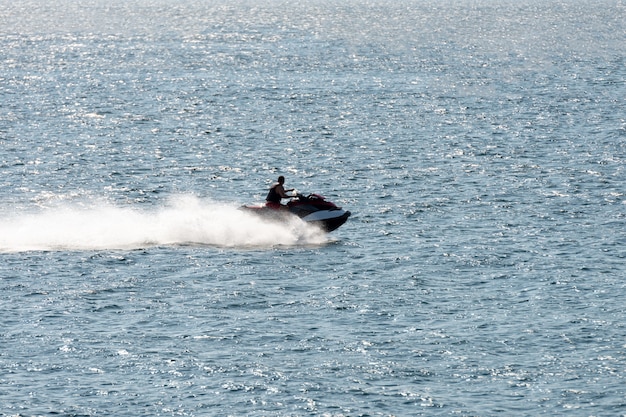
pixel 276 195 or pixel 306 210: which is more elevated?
pixel 276 195

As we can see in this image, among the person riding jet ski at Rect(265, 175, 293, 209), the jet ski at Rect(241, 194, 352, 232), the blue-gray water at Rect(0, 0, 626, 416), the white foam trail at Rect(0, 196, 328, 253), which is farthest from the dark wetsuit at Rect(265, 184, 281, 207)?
the blue-gray water at Rect(0, 0, 626, 416)

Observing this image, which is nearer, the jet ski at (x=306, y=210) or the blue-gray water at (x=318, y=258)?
the blue-gray water at (x=318, y=258)

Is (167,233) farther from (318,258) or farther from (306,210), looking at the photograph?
(318,258)

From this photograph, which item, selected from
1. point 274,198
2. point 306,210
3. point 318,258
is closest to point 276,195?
point 274,198

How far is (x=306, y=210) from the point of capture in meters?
47.3

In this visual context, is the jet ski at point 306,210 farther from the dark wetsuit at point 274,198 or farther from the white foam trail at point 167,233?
the white foam trail at point 167,233

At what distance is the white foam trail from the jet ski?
0.38 metres

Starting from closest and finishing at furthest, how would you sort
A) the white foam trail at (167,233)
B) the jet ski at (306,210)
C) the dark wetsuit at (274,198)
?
the dark wetsuit at (274,198) < the jet ski at (306,210) < the white foam trail at (167,233)

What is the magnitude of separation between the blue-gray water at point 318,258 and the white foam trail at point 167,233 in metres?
0.11

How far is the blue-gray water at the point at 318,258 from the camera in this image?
3291cm

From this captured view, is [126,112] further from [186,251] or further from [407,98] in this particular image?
[186,251]

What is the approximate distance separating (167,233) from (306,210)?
252 inches

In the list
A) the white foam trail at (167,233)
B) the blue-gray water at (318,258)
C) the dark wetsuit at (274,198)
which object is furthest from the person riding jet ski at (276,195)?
the blue-gray water at (318,258)

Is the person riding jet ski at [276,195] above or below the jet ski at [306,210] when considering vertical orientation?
above
